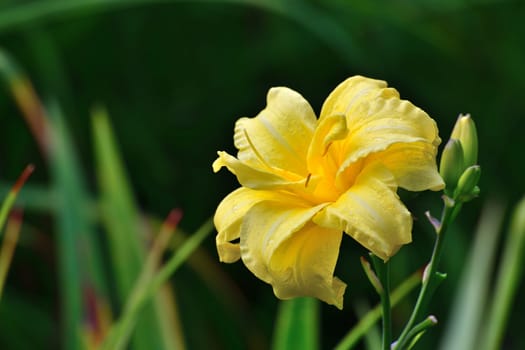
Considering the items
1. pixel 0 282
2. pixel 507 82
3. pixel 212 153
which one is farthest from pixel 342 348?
Answer: pixel 507 82

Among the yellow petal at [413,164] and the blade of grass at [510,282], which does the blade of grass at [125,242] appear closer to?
the blade of grass at [510,282]

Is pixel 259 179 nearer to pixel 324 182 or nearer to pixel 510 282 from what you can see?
pixel 324 182

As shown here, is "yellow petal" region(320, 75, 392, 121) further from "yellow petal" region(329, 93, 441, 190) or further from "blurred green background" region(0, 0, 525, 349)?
"blurred green background" region(0, 0, 525, 349)

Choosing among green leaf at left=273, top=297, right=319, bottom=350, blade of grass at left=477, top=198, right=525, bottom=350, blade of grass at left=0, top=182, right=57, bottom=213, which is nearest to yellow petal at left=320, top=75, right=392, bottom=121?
green leaf at left=273, top=297, right=319, bottom=350

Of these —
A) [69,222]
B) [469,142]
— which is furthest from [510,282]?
[69,222]

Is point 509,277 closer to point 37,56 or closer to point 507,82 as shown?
point 507,82

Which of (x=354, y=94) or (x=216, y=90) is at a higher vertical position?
(x=216, y=90)

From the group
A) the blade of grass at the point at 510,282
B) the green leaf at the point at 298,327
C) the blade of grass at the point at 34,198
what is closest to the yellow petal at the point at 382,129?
the green leaf at the point at 298,327
